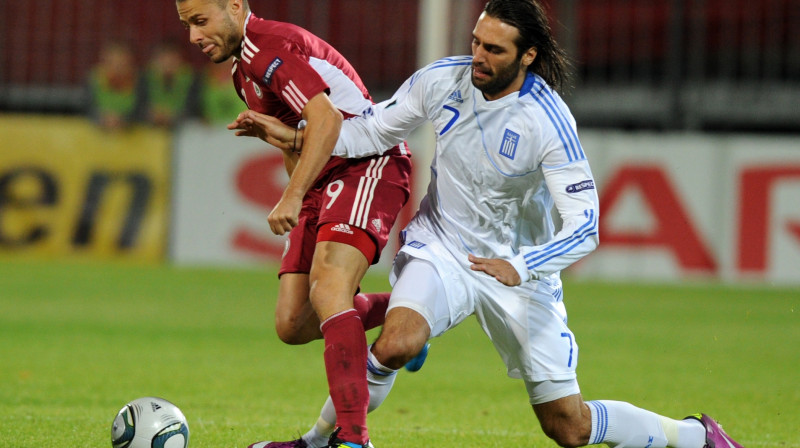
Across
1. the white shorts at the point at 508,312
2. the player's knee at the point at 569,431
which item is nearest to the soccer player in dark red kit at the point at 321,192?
the white shorts at the point at 508,312

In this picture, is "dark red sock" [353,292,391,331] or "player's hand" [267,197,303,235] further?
"dark red sock" [353,292,391,331]

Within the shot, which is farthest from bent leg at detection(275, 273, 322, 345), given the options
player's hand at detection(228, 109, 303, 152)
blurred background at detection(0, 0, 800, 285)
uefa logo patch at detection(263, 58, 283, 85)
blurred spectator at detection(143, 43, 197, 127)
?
blurred spectator at detection(143, 43, 197, 127)

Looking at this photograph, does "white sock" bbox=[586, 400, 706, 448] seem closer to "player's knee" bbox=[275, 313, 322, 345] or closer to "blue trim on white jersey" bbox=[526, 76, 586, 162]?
"blue trim on white jersey" bbox=[526, 76, 586, 162]

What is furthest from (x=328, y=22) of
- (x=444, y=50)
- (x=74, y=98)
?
(x=74, y=98)

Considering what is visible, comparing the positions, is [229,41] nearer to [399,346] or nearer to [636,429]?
[399,346]

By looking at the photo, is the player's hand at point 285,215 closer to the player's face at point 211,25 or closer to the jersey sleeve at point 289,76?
the jersey sleeve at point 289,76

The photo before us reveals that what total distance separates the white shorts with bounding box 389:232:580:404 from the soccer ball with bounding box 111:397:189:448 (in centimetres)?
96

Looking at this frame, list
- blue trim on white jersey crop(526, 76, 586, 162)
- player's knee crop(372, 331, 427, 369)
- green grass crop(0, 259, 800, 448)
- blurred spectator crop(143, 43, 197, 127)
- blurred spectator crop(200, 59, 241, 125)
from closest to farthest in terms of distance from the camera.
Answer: player's knee crop(372, 331, 427, 369) < blue trim on white jersey crop(526, 76, 586, 162) < green grass crop(0, 259, 800, 448) < blurred spectator crop(143, 43, 197, 127) < blurred spectator crop(200, 59, 241, 125)

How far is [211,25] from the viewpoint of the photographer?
4.87 m

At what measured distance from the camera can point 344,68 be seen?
17.5 feet

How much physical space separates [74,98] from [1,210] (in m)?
2.44

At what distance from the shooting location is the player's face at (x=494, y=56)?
4559 millimetres

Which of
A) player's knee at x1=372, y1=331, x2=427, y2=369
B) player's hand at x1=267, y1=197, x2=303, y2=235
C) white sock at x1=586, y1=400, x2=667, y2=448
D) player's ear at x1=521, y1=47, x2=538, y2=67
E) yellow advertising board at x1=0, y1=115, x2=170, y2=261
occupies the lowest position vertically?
yellow advertising board at x1=0, y1=115, x2=170, y2=261

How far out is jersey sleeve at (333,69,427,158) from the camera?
4863mm
